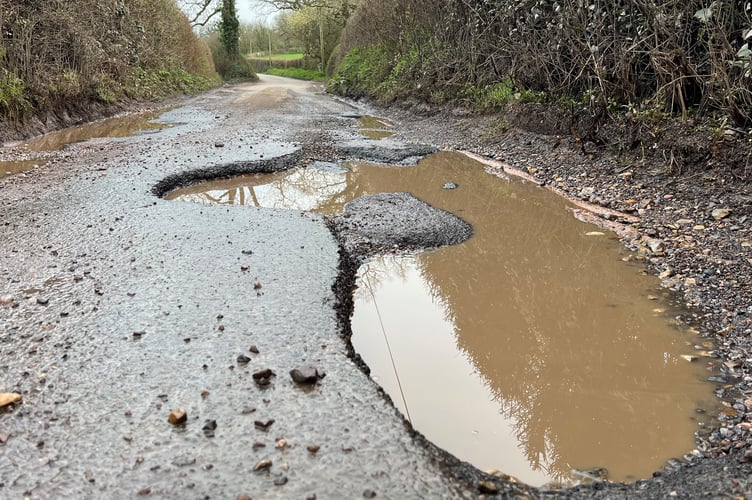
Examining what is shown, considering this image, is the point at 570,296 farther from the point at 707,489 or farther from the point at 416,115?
the point at 416,115

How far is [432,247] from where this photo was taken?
5.00 meters

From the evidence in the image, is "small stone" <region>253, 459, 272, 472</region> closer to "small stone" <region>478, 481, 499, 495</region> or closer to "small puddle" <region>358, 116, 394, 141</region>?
"small stone" <region>478, 481, 499, 495</region>

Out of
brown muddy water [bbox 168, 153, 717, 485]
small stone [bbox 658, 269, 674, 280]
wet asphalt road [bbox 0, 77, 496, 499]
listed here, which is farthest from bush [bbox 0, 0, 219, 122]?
small stone [bbox 658, 269, 674, 280]

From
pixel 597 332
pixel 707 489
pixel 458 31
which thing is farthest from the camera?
pixel 458 31

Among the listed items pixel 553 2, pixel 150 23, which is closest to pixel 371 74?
pixel 150 23

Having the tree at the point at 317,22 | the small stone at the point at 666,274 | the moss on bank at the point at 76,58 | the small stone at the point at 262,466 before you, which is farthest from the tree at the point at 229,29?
the small stone at the point at 262,466

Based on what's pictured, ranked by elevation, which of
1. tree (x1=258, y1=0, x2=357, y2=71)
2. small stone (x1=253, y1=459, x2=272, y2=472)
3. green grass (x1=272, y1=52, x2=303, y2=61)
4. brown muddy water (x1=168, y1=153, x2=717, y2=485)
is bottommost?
brown muddy water (x1=168, y1=153, x2=717, y2=485)

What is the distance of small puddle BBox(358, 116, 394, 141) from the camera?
444 inches

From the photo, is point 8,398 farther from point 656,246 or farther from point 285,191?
point 656,246

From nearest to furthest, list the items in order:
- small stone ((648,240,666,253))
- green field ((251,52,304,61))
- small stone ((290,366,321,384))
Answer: small stone ((290,366,321,384))
small stone ((648,240,666,253))
green field ((251,52,304,61))

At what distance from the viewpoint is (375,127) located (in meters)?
12.8

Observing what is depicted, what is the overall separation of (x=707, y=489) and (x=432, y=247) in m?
3.15

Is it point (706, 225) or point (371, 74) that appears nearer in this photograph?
point (706, 225)

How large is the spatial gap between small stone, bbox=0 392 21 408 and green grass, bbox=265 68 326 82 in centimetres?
3777
